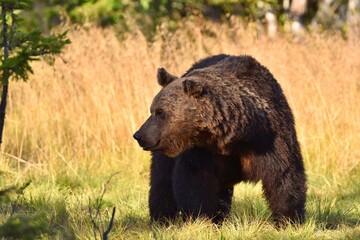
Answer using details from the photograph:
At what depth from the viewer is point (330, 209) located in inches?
259

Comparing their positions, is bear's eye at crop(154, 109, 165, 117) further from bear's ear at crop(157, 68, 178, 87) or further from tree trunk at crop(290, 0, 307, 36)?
tree trunk at crop(290, 0, 307, 36)

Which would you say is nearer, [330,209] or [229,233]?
[229,233]

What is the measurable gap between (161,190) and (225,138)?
923mm

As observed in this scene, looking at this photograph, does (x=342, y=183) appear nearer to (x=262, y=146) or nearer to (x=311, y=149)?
(x=311, y=149)

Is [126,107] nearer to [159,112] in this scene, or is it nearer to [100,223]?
[159,112]

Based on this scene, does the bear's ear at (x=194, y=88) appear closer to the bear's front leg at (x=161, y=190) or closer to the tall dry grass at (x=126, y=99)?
the bear's front leg at (x=161, y=190)

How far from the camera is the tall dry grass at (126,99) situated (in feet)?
29.6

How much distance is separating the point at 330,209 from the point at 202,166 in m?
1.29

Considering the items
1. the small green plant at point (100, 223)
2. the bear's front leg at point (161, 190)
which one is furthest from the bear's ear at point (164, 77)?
the small green plant at point (100, 223)

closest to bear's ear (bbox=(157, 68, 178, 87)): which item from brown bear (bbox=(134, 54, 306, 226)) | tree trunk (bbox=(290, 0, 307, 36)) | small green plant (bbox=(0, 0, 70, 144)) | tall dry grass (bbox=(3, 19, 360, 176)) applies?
brown bear (bbox=(134, 54, 306, 226))

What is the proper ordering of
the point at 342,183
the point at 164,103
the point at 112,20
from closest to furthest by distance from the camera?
the point at 164,103, the point at 342,183, the point at 112,20

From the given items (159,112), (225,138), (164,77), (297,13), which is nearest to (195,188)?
(225,138)

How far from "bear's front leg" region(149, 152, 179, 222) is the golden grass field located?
1206mm

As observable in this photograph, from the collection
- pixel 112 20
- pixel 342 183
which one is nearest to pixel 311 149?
pixel 342 183
